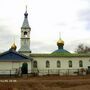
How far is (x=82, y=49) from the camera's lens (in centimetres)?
7731

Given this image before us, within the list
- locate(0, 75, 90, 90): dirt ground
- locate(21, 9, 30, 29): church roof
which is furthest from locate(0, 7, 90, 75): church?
locate(0, 75, 90, 90): dirt ground

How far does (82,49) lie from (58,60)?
29356mm

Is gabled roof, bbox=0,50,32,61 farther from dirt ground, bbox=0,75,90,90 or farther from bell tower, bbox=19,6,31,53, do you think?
dirt ground, bbox=0,75,90,90

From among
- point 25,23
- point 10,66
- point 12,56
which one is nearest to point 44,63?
point 12,56

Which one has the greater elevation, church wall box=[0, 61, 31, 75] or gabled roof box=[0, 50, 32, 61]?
gabled roof box=[0, 50, 32, 61]

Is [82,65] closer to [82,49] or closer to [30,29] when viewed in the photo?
[30,29]

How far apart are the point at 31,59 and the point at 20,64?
226 centimetres

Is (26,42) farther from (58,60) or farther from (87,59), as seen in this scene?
(87,59)

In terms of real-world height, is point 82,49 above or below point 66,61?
above

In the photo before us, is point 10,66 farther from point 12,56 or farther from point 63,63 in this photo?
point 63,63

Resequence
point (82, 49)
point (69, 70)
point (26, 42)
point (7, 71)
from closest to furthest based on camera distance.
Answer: point (7, 71)
point (69, 70)
point (26, 42)
point (82, 49)

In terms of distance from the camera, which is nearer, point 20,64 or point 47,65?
point 20,64

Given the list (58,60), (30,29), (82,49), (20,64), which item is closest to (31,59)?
(20,64)

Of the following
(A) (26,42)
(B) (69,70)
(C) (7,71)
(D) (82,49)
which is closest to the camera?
(C) (7,71)
